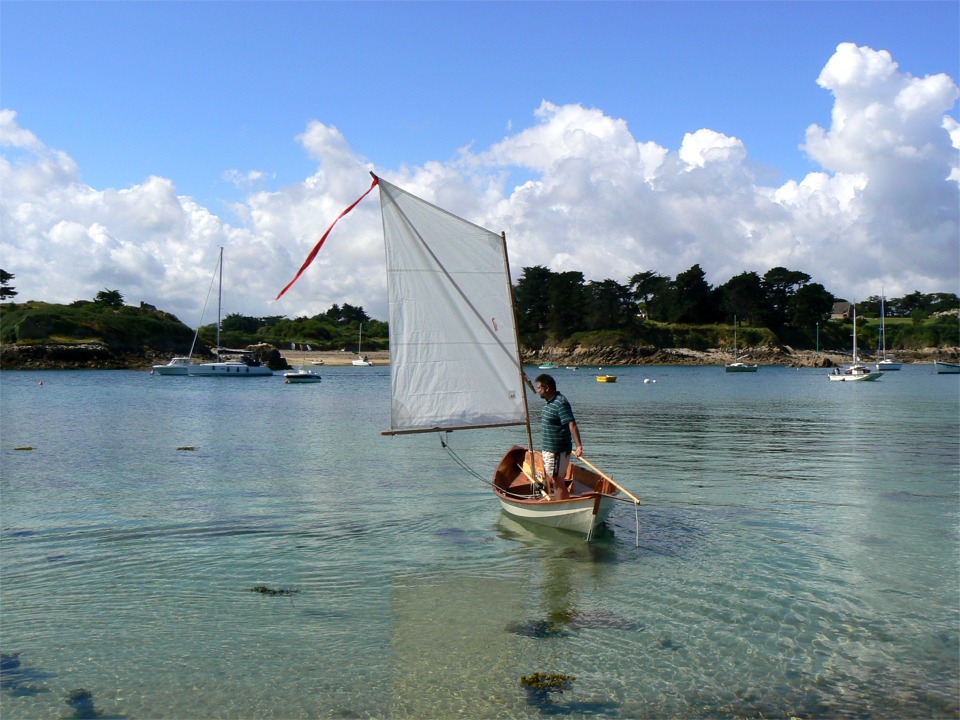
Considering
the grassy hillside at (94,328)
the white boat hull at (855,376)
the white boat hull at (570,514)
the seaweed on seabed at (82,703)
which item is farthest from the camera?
the grassy hillside at (94,328)

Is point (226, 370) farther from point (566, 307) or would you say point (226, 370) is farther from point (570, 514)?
point (566, 307)

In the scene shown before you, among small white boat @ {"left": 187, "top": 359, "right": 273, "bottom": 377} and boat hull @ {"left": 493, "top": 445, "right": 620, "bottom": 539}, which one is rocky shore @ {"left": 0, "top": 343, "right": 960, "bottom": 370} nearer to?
small white boat @ {"left": 187, "top": 359, "right": 273, "bottom": 377}

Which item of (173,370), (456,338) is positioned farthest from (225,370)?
(456,338)

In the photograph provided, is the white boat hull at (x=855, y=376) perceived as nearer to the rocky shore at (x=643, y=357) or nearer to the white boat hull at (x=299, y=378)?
the rocky shore at (x=643, y=357)

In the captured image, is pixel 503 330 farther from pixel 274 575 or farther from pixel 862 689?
pixel 862 689

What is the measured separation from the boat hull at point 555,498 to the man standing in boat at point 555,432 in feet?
1.47

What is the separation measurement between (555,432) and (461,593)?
4187 mm

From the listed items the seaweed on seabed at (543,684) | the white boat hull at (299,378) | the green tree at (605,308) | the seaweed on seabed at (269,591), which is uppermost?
the green tree at (605,308)

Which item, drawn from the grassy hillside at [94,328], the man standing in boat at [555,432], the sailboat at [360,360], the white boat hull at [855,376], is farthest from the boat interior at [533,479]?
the sailboat at [360,360]

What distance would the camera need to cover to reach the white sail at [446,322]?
50.8ft

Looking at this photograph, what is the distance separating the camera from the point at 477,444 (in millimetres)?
33250

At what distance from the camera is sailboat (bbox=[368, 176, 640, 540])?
15352mm

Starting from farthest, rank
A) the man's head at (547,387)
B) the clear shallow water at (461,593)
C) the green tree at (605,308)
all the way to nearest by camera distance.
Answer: the green tree at (605,308) → the man's head at (547,387) → the clear shallow water at (461,593)

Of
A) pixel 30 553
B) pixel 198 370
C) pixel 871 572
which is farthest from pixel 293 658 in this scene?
pixel 198 370
